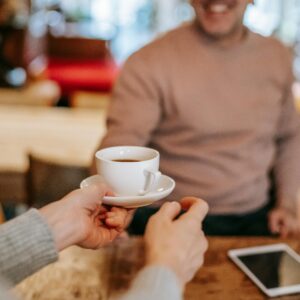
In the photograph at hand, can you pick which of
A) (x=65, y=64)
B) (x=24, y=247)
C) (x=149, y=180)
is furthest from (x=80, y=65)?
(x=24, y=247)

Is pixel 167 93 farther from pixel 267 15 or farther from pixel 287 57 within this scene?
pixel 267 15

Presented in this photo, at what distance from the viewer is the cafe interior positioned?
1038mm

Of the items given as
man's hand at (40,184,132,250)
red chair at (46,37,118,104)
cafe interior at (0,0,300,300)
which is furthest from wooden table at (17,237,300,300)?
red chair at (46,37,118,104)

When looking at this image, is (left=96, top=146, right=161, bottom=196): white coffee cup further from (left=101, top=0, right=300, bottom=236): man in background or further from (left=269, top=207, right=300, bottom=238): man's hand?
(left=269, top=207, right=300, bottom=238): man's hand

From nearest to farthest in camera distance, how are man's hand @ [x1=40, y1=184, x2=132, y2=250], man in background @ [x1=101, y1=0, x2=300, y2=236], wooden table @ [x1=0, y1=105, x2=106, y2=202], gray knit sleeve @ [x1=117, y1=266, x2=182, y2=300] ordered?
gray knit sleeve @ [x1=117, y1=266, x2=182, y2=300]
man's hand @ [x1=40, y1=184, x2=132, y2=250]
man in background @ [x1=101, y1=0, x2=300, y2=236]
wooden table @ [x1=0, y1=105, x2=106, y2=202]

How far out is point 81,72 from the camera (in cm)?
572

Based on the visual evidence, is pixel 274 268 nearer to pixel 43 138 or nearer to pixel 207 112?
pixel 207 112

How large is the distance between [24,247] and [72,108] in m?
2.78

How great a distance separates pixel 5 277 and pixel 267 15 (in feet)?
20.0

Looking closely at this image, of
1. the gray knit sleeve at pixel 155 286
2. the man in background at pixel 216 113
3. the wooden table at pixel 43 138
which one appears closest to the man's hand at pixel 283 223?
A: the man in background at pixel 216 113

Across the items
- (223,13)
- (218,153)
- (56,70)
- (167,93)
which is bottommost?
(56,70)

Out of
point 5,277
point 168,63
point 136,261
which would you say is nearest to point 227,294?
point 136,261

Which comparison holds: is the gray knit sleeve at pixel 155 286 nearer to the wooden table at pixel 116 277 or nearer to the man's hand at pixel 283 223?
the wooden table at pixel 116 277

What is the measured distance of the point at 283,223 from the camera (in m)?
1.57
